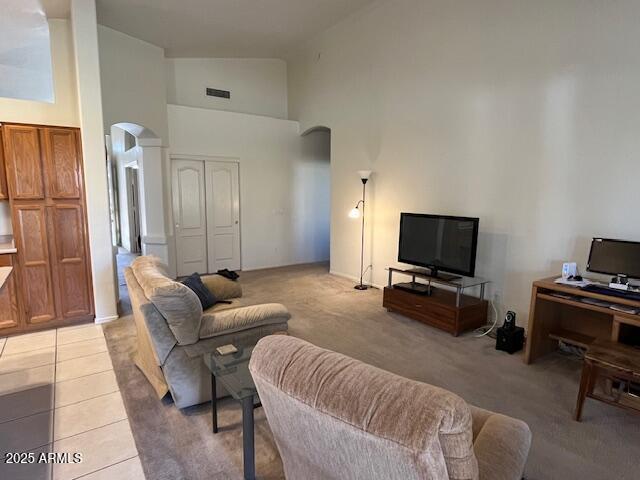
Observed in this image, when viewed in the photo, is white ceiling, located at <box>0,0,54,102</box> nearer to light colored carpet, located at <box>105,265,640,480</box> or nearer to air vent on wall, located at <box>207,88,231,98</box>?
air vent on wall, located at <box>207,88,231,98</box>

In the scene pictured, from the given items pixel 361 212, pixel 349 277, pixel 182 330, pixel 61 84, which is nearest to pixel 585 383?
pixel 182 330

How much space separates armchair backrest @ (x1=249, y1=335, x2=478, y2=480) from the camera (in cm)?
79

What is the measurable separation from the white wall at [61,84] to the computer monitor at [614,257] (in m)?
5.22

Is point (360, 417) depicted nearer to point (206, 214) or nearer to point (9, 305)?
point (9, 305)

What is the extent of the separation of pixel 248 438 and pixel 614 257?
305cm

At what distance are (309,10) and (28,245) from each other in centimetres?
451

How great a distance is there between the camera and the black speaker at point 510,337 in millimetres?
3354

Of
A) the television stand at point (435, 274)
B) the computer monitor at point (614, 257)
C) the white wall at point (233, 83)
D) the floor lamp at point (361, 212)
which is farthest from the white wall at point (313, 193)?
the computer monitor at point (614, 257)

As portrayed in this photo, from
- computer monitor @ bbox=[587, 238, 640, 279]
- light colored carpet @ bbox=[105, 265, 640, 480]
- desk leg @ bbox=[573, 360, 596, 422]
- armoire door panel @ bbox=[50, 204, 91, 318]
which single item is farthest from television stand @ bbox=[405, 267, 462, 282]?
armoire door panel @ bbox=[50, 204, 91, 318]

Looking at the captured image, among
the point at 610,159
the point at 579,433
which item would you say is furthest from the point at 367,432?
the point at 610,159

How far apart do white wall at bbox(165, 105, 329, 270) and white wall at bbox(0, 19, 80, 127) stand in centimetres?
174

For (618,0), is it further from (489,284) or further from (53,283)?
(53,283)

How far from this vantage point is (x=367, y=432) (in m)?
0.83

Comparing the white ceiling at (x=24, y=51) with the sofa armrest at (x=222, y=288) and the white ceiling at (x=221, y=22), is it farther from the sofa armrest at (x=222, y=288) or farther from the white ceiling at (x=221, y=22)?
the sofa armrest at (x=222, y=288)
